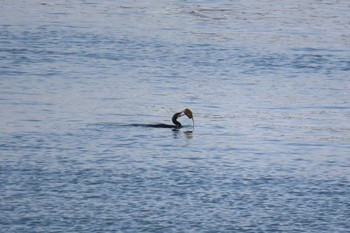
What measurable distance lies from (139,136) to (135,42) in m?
10.9

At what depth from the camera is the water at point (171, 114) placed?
14.6 m

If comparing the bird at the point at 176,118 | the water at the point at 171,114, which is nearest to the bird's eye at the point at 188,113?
the bird at the point at 176,118

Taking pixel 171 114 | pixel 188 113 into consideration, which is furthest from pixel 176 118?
pixel 171 114

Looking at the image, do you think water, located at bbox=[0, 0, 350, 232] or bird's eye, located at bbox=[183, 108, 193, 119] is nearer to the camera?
water, located at bbox=[0, 0, 350, 232]

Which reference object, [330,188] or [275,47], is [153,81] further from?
[330,188]

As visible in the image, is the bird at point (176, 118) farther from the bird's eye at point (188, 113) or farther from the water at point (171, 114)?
the water at point (171, 114)

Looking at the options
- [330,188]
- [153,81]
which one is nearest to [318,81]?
[153,81]

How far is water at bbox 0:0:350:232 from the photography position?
48.0 ft

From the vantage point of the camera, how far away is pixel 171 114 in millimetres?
21438

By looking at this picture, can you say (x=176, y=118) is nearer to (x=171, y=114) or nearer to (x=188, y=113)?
(x=188, y=113)

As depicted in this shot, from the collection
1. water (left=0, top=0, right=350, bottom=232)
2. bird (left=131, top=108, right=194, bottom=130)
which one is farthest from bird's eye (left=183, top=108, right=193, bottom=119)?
water (left=0, top=0, right=350, bottom=232)

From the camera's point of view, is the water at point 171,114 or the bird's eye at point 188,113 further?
the bird's eye at point 188,113

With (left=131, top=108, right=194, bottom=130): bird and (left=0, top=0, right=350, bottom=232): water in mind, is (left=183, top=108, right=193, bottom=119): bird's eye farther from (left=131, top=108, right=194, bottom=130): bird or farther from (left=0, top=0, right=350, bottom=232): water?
(left=0, top=0, right=350, bottom=232): water

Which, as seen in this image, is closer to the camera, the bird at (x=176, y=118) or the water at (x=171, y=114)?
the water at (x=171, y=114)
